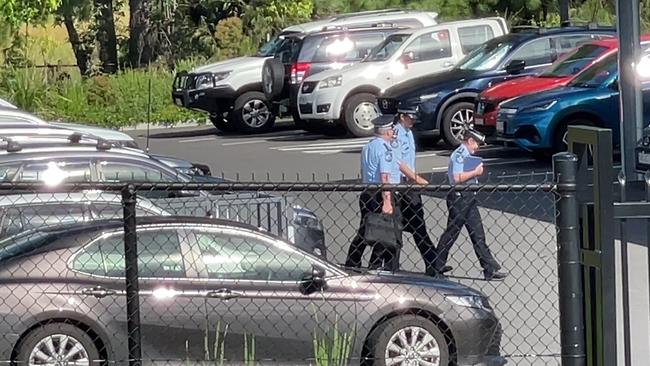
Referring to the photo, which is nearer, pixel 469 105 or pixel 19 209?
pixel 19 209

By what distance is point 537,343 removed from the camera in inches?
380

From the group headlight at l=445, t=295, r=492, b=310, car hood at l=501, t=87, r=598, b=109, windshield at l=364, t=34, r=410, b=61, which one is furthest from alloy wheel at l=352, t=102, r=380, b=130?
headlight at l=445, t=295, r=492, b=310

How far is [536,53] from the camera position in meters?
21.3

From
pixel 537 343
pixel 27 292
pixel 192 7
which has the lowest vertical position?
pixel 537 343

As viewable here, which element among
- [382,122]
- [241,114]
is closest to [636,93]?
[382,122]

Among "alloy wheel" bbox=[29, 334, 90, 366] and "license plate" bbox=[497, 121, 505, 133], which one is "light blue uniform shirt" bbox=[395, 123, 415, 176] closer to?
"alloy wheel" bbox=[29, 334, 90, 366]

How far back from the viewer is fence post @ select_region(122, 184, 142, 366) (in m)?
5.87

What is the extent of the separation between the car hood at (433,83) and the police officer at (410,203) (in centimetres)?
799

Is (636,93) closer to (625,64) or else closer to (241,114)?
(625,64)

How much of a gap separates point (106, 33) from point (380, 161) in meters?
28.9

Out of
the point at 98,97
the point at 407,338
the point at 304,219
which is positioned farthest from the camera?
the point at 98,97

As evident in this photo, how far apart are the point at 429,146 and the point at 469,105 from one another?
4.73 feet

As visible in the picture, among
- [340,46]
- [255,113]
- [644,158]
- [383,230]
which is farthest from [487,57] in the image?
[383,230]

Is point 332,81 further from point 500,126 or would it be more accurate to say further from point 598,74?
point 598,74
